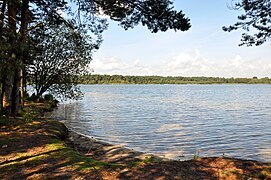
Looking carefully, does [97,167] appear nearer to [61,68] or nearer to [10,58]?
[10,58]

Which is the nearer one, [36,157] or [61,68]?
[36,157]

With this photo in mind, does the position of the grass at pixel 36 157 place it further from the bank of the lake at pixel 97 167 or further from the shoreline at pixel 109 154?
the shoreline at pixel 109 154

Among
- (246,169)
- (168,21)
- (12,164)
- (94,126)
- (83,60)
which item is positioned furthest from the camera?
(83,60)

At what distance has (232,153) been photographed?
12477 millimetres

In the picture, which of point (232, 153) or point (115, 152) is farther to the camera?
point (232, 153)

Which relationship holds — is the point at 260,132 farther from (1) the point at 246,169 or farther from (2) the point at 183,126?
(1) the point at 246,169

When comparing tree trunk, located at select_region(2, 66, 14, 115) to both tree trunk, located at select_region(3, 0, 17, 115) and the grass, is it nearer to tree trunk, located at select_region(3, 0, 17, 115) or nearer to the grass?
tree trunk, located at select_region(3, 0, 17, 115)

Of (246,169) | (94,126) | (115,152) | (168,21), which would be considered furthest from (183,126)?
(246,169)

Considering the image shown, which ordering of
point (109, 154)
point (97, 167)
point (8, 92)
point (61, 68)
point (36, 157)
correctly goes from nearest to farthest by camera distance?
point (97, 167), point (36, 157), point (109, 154), point (8, 92), point (61, 68)

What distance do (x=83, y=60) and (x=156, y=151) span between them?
1819cm

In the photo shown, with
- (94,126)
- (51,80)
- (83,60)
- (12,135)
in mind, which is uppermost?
(83,60)

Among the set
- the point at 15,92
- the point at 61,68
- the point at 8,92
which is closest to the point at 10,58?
the point at 15,92

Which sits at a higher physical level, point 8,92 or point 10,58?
point 10,58

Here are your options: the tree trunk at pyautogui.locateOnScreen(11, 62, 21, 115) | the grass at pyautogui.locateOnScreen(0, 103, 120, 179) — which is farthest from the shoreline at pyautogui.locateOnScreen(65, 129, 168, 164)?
the tree trunk at pyautogui.locateOnScreen(11, 62, 21, 115)
